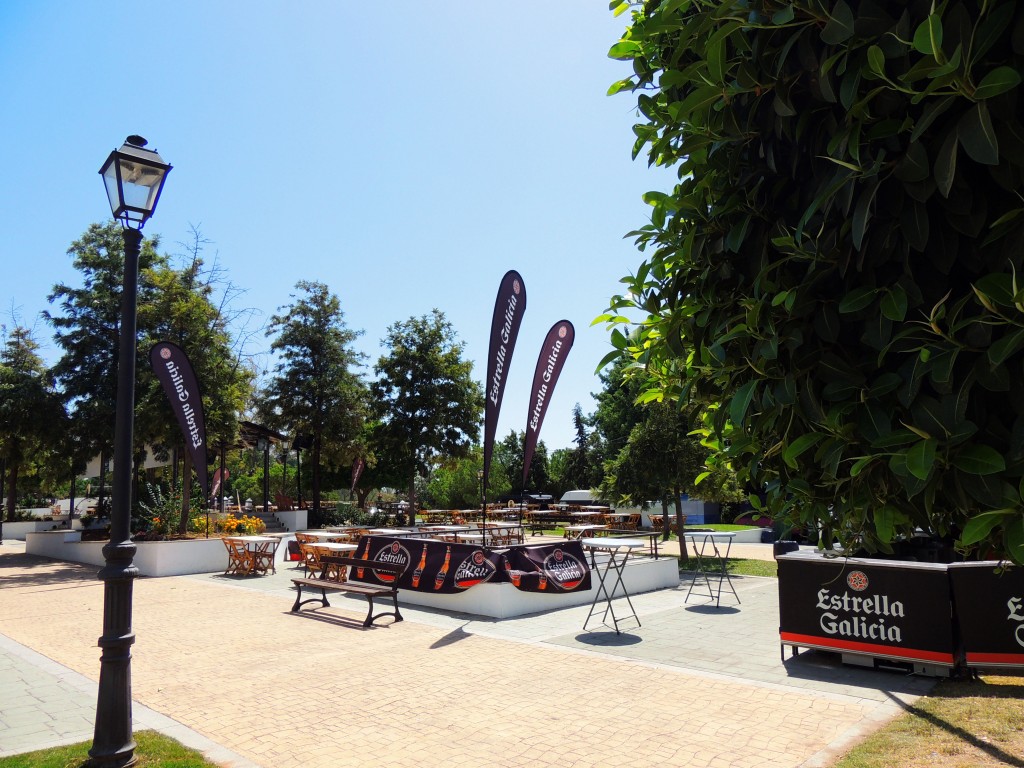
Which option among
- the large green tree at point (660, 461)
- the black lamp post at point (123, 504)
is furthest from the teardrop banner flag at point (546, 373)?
the black lamp post at point (123, 504)

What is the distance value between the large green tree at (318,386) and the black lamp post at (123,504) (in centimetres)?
2650

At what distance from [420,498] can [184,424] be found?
2697 cm

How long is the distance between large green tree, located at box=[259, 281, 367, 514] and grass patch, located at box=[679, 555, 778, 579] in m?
18.0

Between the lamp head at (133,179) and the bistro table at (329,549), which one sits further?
the bistro table at (329,549)

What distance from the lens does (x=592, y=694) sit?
712cm

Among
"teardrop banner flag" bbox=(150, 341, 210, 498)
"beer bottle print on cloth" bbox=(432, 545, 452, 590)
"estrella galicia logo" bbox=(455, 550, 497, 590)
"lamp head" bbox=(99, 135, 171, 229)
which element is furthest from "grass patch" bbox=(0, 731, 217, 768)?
"teardrop banner flag" bbox=(150, 341, 210, 498)

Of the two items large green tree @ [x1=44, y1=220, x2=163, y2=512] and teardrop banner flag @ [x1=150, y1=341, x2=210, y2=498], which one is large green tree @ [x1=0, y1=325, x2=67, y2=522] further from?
teardrop banner flag @ [x1=150, y1=341, x2=210, y2=498]

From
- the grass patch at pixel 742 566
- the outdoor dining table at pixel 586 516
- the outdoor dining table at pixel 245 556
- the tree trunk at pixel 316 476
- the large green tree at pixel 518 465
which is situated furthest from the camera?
the large green tree at pixel 518 465

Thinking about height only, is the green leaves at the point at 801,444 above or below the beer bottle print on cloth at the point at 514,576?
above

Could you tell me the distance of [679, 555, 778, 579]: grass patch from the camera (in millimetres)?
17172

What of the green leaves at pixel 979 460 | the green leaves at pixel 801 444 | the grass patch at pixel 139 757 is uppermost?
the green leaves at pixel 801 444

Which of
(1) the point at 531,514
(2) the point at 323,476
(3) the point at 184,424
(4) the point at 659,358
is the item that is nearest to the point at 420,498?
(2) the point at 323,476

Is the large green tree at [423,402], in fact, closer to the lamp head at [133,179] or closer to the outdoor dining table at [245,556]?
the outdoor dining table at [245,556]

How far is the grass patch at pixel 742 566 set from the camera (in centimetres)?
1717
